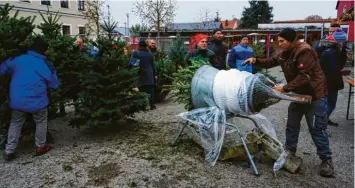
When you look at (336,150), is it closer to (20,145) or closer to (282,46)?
(282,46)

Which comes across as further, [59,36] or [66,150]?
[59,36]

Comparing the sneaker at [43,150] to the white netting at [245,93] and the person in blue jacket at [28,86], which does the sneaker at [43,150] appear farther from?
the white netting at [245,93]

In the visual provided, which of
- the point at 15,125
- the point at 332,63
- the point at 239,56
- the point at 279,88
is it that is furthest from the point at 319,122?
the point at 15,125

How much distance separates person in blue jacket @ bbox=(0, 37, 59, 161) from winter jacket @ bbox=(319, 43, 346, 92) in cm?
429

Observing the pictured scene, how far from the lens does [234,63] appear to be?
6.39 m

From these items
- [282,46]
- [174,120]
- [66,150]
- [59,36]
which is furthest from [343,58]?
[59,36]

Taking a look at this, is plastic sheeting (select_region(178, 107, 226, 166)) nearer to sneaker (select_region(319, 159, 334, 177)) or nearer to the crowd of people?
the crowd of people

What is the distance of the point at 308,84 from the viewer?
3.39 metres

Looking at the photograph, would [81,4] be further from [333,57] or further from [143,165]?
[143,165]

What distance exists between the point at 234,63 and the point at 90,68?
9.71ft

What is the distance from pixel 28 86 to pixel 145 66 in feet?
9.85

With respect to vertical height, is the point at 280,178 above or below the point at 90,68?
below

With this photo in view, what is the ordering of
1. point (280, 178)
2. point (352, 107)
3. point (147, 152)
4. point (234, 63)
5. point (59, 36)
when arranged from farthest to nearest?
1. point (352, 107)
2. point (234, 63)
3. point (59, 36)
4. point (147, 152)
5. point (280, 178)

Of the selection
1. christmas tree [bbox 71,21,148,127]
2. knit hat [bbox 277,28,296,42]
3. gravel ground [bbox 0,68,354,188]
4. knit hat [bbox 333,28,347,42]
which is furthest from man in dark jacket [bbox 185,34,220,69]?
knit hat [bbox 333,28,347,42]
